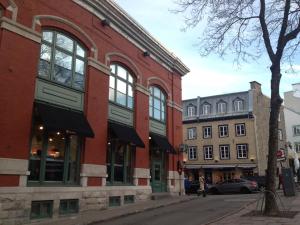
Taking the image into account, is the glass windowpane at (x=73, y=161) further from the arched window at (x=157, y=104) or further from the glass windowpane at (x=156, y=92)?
the glass windowpane at (x=156, y=92)

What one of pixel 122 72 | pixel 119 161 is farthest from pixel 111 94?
pixel 119 161

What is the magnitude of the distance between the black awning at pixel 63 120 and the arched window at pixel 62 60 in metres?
1.27

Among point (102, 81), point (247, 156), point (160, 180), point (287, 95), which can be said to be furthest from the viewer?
point (287, 95)

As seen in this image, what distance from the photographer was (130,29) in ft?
69.9

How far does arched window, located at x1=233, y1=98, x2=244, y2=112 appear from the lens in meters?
45.0

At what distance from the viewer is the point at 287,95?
202ft

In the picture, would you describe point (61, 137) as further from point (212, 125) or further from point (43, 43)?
point (212, 125)

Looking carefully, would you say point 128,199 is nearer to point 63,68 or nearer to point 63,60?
point 63,68

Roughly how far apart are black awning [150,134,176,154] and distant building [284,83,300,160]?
3886 cm

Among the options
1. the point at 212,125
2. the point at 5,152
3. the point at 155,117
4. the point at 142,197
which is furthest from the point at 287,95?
the point at 5,152

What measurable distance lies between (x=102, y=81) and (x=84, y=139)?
10.5ft

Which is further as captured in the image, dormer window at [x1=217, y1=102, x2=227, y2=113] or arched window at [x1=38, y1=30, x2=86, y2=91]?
dormer window at [x1=217, y1=102, x2=227, y2=113]

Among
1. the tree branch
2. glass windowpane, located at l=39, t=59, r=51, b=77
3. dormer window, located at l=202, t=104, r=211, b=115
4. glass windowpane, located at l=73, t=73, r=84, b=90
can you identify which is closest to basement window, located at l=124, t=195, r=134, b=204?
glass windowpane, located at l=73, t=73, r=84, b=90

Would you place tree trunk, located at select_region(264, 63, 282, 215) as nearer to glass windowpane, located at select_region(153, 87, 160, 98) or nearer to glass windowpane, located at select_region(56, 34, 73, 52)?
glass windowpane, located at select_region(56, 34, 73, 52)
